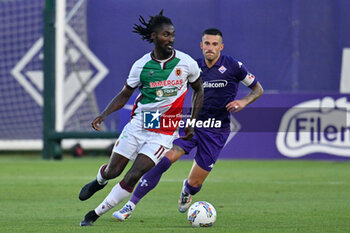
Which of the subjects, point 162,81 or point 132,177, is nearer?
point 132,177

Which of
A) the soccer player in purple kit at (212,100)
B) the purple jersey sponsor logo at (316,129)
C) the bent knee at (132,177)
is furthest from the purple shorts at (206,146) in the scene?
the purple jersey sponsor logo at (316,129)

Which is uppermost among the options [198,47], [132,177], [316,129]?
[132,177]

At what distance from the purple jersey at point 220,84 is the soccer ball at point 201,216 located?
5.72ft

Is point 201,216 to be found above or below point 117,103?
below

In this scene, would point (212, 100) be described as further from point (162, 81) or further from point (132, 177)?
point (132, 177)

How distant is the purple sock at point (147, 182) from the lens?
8.36 metres

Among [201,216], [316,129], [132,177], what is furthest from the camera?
[316,129]

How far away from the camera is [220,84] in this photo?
9.71 metres

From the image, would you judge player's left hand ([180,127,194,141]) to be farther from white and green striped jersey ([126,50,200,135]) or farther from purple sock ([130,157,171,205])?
purple sock ([130,157,171,205])

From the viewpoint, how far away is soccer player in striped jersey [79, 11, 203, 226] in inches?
311

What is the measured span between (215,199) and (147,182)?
8.72 feet

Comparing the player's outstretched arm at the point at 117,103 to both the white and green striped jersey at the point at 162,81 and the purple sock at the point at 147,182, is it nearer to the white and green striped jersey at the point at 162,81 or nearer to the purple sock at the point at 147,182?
the white and green striped jersey at the point at 162,81

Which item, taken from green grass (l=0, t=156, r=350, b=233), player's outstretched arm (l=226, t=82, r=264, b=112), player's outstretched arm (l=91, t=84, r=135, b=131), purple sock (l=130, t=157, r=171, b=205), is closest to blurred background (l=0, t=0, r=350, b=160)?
green grass (l=0, t=156, r=350, b=233)

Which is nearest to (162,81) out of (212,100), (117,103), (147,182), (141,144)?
(117,103)
